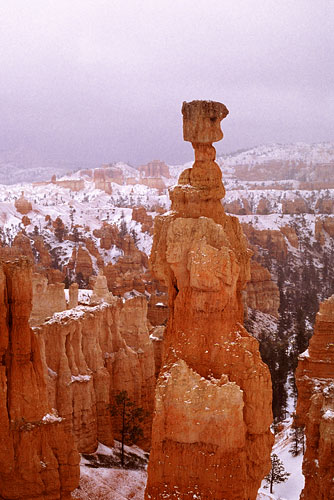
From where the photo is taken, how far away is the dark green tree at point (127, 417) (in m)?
17.5

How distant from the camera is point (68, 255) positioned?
→ 195 ft

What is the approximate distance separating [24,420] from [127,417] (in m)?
8.89

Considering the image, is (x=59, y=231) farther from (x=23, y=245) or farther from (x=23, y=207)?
(x=23, y=207)

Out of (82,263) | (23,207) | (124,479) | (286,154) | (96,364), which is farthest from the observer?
(286,154)

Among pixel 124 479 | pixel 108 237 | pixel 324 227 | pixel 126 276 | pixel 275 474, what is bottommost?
pixel 275 474

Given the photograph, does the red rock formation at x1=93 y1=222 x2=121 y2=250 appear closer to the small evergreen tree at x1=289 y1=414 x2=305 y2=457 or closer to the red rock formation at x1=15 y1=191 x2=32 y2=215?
the red rock formation at x1=15 y1=191 x2=32 y2=215

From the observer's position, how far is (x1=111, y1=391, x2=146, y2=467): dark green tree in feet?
57.6

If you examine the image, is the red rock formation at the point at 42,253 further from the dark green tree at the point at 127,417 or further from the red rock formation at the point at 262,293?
the dark green tree at the point at 127,417

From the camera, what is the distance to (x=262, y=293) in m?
48.0

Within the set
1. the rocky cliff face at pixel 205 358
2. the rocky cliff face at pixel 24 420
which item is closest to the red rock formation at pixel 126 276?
the rocky cliff face at pixel 24 420

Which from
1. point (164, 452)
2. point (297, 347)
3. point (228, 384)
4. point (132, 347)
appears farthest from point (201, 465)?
point (297, 347)

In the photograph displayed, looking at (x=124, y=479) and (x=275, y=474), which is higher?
(x=124, y=479)

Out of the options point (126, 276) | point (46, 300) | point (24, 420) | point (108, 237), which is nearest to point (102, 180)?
point (108, 237)

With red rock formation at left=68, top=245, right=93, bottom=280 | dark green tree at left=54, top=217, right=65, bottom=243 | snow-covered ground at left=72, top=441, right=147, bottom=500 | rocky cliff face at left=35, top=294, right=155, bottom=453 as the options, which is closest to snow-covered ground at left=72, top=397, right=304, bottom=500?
snow-covered ground at left=72, top=441, right=147, bottom=500
